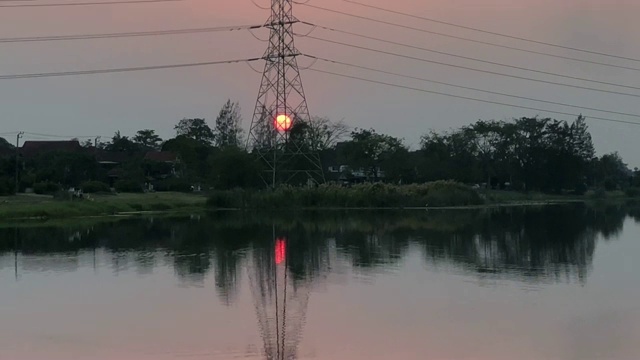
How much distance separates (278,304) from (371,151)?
85.7 meters

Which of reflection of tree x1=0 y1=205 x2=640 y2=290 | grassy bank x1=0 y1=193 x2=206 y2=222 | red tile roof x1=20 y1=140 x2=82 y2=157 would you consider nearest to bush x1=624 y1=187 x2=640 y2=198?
grassy bank x1=0 y1=193 x2=206 y2=222

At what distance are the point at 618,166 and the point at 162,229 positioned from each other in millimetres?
117589

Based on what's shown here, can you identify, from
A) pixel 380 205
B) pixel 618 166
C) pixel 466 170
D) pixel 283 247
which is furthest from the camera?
pixel 618 166

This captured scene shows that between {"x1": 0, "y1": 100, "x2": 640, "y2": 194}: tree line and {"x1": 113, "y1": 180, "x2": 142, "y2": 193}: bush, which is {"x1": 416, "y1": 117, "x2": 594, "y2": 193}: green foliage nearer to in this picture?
{"x1": 0, "y1": 100, "x2": 640, "y2": 194}: tree line

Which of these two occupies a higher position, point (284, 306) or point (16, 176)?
point (16, 176)

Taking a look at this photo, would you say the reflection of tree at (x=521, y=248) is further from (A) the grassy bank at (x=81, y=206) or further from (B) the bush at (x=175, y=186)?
(B) the bush at (x=175, y=186)

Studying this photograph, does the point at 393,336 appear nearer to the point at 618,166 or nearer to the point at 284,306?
the point at 284,306

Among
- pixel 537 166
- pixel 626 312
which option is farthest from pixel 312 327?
pixel 537 166

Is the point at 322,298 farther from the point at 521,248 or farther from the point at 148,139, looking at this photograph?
the point at 148,139

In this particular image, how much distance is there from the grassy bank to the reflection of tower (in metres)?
28.1

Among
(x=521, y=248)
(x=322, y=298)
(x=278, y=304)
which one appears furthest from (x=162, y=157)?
(x=278, y=304)

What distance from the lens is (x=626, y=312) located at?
1434 cm

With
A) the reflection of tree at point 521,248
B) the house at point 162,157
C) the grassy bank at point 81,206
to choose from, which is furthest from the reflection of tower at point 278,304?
the house at point 162,157

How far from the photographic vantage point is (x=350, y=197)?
204ft
